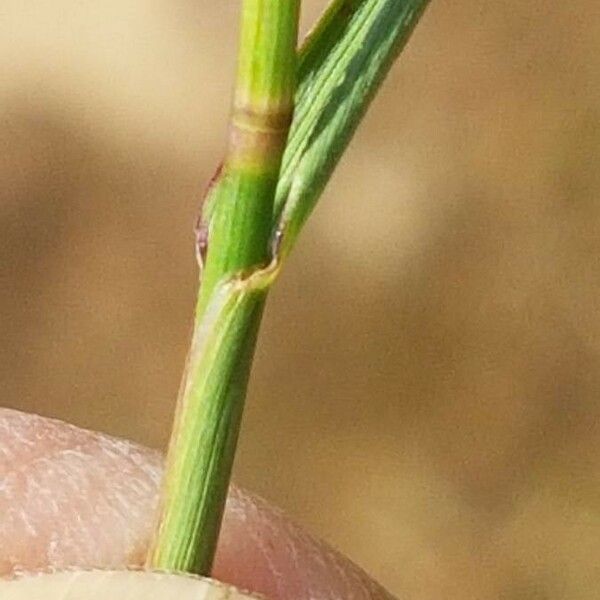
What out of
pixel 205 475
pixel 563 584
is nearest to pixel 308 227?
pixel 563 584

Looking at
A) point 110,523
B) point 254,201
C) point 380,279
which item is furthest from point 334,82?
point 380,279

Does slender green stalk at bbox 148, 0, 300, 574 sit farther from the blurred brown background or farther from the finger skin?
the blurred brown background

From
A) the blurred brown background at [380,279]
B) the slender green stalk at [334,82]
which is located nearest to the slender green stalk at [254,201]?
the slender green stalk at [334,82]

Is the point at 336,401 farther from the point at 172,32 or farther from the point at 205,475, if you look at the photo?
the point at 205,475

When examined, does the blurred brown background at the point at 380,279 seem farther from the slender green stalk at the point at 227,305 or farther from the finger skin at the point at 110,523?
the slender green stalk at the point at 227,305

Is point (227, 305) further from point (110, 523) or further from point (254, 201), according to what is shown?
point (110, 523)

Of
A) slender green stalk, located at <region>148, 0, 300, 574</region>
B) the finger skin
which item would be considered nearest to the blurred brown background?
the finger skin
